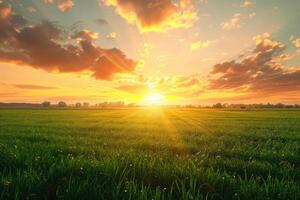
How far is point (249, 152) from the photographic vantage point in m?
8.45

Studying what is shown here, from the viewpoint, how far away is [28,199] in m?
3.07

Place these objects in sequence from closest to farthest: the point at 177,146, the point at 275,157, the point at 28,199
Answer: the point at 28,199 < the point at 275,157 < the point at 177,146

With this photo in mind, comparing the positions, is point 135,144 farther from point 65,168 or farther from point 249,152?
point 65,168

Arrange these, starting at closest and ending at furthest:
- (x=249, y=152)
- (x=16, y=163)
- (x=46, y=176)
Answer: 1. (x=46, y=176)
2. (x=16, y=163)
3. (x=249, y=152)

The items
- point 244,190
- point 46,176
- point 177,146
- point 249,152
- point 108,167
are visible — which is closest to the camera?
point 244,190

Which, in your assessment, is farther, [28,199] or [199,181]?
[199,181]

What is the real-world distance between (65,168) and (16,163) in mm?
1581

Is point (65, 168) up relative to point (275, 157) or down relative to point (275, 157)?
Answer: up

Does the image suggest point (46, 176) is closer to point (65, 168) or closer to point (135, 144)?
point (65, 168)

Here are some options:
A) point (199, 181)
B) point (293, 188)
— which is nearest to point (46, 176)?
point (199, 181)

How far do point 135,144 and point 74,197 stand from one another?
7.20 meters

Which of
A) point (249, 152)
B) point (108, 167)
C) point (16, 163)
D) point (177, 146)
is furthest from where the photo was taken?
point (177, 146)

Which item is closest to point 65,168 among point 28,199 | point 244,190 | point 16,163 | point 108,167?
point 108,167

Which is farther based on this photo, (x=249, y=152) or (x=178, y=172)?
(x=249, y=152)
